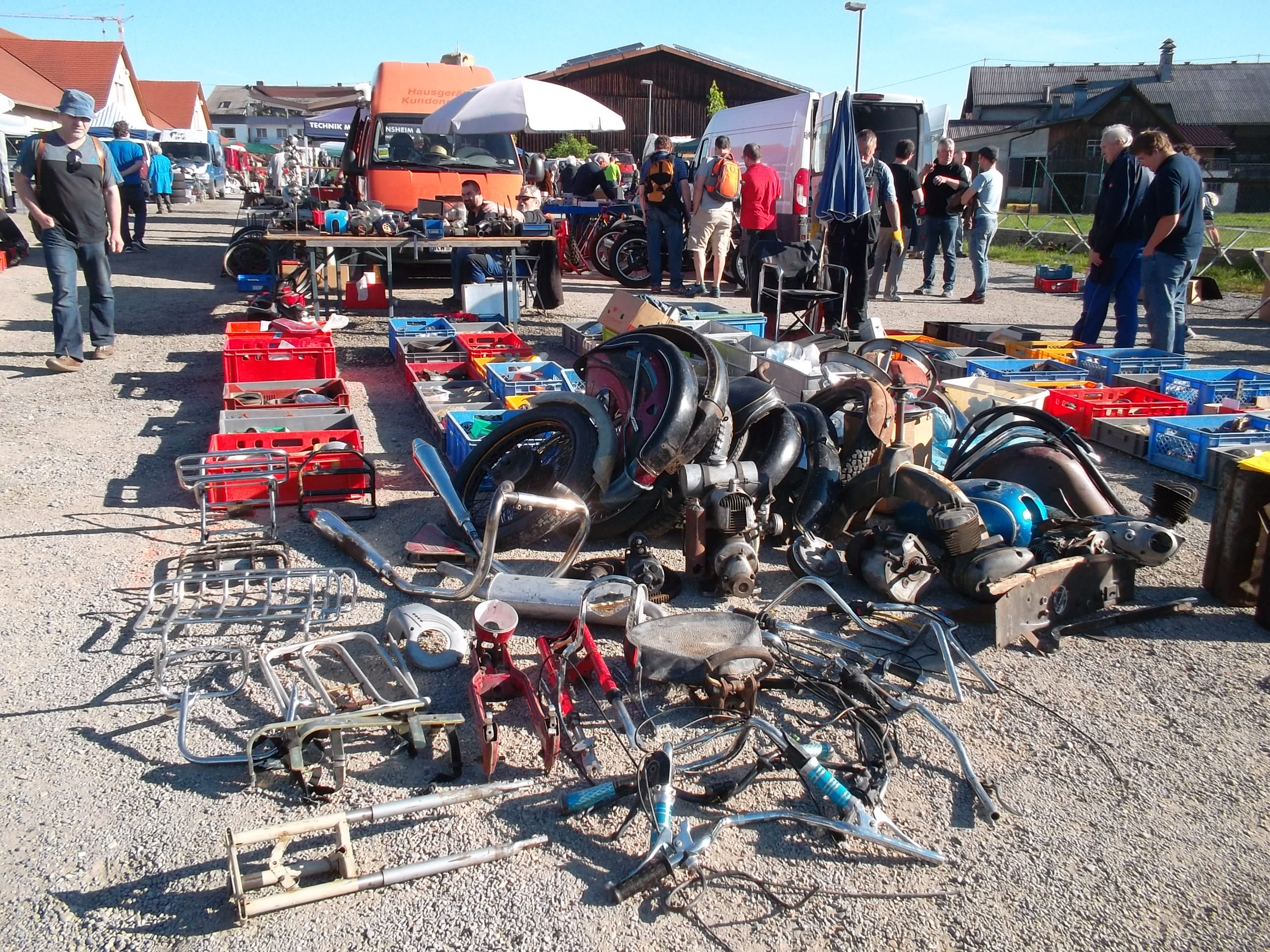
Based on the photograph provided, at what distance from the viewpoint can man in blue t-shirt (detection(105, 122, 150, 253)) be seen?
693 inches

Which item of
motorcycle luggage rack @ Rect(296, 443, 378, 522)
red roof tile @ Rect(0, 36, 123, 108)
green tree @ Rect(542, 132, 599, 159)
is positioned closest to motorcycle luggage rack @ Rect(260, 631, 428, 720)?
motorcycle luggage rack @ Rect(296, 443, 378, 522)

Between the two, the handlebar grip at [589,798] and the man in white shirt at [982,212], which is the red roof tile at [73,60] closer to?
the man in white shirt at [982,212]

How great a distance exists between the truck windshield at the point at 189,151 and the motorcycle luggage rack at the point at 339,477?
138 ft

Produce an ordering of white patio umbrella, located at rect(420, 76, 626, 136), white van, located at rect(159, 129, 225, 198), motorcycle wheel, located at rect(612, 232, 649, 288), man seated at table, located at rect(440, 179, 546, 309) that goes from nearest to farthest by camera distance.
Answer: man seated at table, located at rect(440, 179, 546, 309) < white patio umbrella, located at rect(420, 76, 626, 136) < motorcycle wheel, located at rect(612, 232, 649, 288) < white van, located at rect(159, 129, 225, 198)

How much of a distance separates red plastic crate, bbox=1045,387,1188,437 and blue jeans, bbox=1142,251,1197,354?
159 cm

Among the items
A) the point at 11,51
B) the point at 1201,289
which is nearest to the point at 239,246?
the point at 1201,289

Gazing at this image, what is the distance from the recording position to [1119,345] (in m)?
9.30

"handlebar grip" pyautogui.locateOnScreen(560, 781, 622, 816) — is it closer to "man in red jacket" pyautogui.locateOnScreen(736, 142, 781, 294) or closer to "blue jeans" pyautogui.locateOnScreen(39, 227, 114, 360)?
"blue jeans" pyautogui.locateOnScreen(39, 227, 114, 360)

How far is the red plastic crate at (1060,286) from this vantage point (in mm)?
16000

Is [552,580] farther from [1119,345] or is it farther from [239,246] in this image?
[239,246]

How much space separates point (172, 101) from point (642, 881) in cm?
8065

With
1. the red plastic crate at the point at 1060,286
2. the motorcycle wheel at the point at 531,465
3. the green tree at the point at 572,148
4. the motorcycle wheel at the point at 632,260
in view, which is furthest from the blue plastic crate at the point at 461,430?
the green tree at the point at 572,148

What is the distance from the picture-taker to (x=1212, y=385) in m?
7.41

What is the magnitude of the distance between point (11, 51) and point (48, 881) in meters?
62.4
